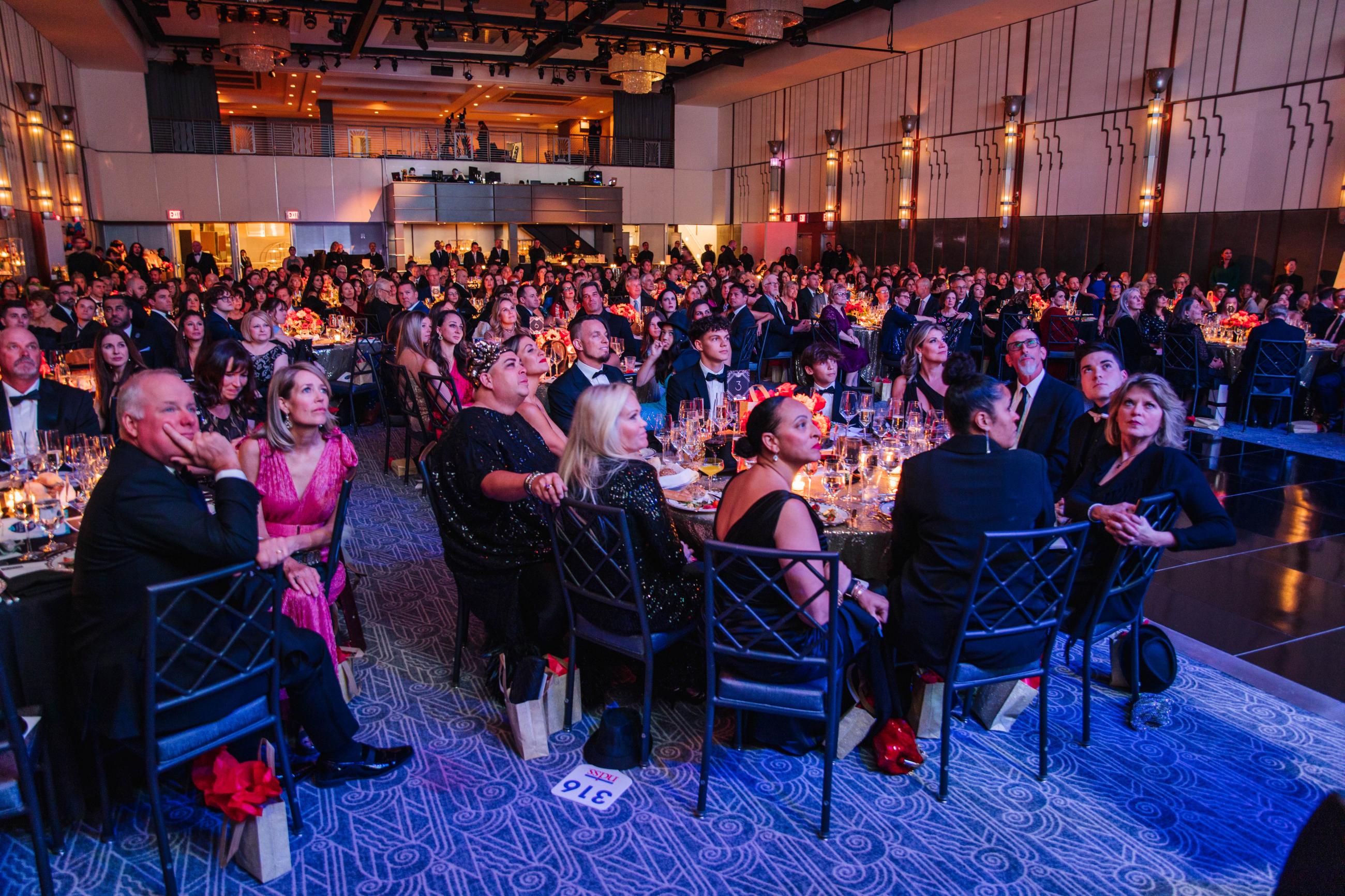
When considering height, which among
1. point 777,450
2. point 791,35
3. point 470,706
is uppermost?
point 791,35

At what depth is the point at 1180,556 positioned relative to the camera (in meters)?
5.27

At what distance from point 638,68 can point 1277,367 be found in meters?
11.2

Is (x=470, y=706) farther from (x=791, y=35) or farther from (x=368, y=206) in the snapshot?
(x=368, y=206)

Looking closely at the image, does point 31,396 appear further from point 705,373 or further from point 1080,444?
point 1080,444

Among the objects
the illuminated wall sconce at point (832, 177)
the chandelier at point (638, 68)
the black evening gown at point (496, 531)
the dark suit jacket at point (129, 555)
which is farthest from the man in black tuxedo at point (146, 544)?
the illuminated wall sconce at point (832, 177)

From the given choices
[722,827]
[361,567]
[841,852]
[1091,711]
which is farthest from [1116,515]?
[361,567]

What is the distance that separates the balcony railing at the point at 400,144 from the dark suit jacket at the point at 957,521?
71.1 feet

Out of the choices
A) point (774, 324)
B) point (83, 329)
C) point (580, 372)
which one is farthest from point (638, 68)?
point (580, 372)

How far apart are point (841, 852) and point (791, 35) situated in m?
18.0

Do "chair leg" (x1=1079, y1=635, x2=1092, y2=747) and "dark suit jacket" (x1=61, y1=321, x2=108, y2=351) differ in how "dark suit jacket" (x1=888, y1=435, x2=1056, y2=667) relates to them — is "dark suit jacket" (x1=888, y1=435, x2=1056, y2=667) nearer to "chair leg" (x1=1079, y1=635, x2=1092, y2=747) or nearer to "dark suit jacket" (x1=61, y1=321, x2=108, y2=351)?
"chair leg" (x1=1079, y1=635, x2=1092, y2=747)

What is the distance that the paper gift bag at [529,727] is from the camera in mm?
3189

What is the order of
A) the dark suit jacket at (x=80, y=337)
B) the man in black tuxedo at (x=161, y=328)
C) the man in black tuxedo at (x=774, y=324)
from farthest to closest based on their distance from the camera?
the man in black tuxedo at (x=774, y=324)
the dark suit jacket at (x=80, y=337)
the man in black tuxedo at (x=161, y=328)

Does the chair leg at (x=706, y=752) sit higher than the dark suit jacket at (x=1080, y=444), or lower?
lower

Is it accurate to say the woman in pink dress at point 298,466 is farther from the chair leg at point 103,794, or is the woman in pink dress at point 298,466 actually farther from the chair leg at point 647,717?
the chair leg at point 647,717
